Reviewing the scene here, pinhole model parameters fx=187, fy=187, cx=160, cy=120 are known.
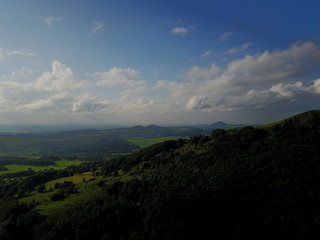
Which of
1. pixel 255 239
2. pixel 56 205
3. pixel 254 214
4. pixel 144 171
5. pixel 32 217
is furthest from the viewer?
pixel 144 171

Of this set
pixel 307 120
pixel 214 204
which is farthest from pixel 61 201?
pixel 307 120

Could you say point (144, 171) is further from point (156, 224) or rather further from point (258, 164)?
point (258, 164)

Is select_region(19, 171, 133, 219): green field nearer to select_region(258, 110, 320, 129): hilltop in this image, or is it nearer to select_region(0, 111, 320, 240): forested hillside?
select_region(0, 111, 320, 240): forested hillside

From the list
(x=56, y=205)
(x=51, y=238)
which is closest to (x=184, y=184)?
(x=51, y=238)

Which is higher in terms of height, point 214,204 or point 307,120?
point 307,120

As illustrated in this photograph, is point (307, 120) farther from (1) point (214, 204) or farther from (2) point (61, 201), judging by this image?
(2) point (61, 201)

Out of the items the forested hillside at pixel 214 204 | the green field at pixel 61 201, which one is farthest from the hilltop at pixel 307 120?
the green field at pixel 61 201

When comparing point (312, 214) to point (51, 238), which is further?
point (51, 238)

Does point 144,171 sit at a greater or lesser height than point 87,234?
greater
